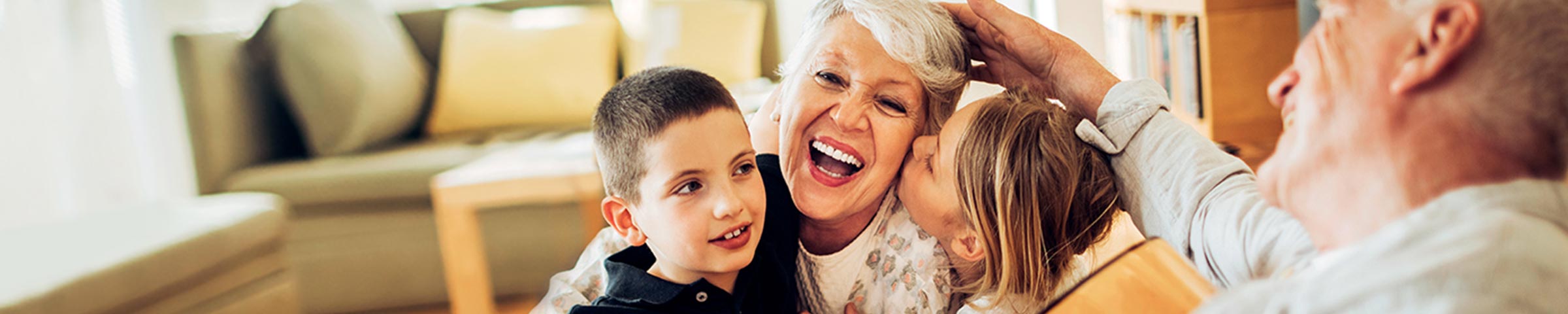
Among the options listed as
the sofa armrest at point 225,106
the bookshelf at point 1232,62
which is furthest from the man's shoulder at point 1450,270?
the sofa armrest at point 225,106

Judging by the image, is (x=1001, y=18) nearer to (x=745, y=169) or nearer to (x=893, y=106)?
(x=893, y=106)

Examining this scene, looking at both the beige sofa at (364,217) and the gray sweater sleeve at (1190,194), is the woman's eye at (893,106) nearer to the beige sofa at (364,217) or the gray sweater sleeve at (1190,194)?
the gray sweater sleeve at (1190,194)

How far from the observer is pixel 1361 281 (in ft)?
1.92

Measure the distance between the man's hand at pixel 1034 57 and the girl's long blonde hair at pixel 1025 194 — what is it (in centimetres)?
17

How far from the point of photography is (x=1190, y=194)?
116cm

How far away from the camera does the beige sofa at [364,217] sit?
125 inches

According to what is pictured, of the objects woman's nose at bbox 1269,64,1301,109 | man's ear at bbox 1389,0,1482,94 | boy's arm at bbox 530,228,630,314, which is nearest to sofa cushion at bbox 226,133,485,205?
boy's arm at bbox 530,228,630,314

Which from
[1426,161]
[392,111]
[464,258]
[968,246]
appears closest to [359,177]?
[392,111]

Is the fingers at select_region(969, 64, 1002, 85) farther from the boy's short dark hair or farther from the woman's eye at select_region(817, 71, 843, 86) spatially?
the boy's short dark hair

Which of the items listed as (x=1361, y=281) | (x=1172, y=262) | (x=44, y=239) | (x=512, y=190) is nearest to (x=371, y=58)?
(x=512, y=190)

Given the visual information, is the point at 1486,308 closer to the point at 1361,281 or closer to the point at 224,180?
the point at 1361,281

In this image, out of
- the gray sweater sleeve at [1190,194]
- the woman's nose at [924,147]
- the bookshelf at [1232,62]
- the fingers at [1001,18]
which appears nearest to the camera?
the gray sweater sleeve at [1190,194]

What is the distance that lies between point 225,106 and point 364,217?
1.97ft

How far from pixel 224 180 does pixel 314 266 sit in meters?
0.43
